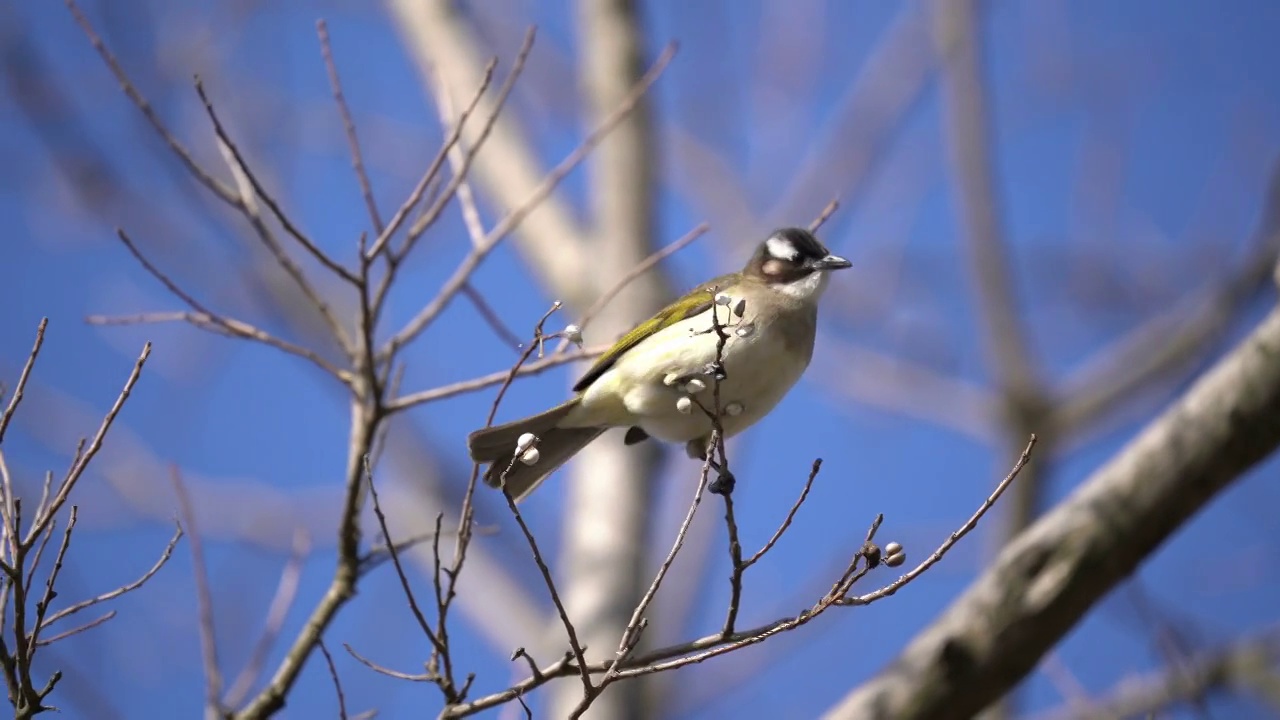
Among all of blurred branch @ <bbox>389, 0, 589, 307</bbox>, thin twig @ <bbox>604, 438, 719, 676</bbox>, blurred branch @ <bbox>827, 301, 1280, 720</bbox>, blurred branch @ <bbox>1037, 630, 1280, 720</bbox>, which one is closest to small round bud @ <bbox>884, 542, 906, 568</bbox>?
thin twig @ <bbox>604, 438, 719, 676</bbox>

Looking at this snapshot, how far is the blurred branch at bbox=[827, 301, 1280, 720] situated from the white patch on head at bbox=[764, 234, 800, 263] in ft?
4.93

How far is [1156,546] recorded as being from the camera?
5020 mm

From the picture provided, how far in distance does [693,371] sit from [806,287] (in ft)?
2.20

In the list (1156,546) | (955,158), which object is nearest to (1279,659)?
(1156,546)

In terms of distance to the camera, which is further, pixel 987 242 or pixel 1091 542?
pixel 987 242

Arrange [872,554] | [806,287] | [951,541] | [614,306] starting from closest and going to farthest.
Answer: [951,541] → [872,554] → [806,287] → [614,306]

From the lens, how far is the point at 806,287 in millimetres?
4613

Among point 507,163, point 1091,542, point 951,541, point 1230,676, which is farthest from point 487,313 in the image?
point 507,163

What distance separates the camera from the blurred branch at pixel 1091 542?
4.73 m

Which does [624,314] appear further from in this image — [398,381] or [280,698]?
[280,698]

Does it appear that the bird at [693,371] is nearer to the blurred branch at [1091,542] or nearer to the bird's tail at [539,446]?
the bird's tail at [539,446]

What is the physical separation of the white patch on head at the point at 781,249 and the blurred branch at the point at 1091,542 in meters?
1.50

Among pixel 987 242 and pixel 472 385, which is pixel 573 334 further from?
pixel 987 242

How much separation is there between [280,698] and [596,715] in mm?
3437
